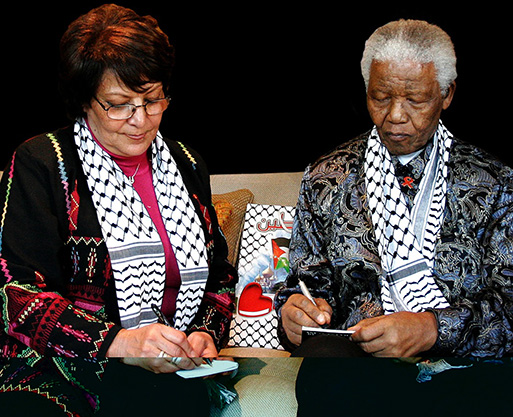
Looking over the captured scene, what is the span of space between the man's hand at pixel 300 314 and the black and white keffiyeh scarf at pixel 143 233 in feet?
1.00

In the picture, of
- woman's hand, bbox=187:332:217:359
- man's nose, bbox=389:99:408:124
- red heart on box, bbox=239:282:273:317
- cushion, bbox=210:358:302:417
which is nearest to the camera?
cushion, bbox=210:358:302:417

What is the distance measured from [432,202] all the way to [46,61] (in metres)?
2.10

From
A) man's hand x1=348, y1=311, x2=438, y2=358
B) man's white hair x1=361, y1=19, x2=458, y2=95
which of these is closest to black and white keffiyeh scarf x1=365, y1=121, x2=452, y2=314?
man's hand x1=348, y1=311, x2=438, y2=358

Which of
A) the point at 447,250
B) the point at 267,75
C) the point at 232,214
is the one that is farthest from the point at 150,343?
the point at 267,75

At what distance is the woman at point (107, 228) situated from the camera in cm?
216

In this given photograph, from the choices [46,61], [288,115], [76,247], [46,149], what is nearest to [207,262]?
[76,247]

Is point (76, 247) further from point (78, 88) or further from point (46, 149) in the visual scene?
point (78, 88)

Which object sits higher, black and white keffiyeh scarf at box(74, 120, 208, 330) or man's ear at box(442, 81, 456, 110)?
man's ear at box(442, 81, 456, 110)

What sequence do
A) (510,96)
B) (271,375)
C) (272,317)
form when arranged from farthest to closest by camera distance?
(510,96) → (272,317) → (271,375)

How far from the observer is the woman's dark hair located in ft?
7.33

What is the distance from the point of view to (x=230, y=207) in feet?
10.5

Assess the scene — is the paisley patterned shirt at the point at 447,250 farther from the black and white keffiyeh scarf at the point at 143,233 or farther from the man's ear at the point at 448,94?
the black and white keffiyeh scarf at the point at 143,233

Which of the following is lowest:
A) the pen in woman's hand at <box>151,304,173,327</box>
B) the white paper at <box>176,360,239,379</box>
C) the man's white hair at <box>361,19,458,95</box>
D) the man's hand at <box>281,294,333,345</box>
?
the man's hand at <box>281,294,333,345</box>

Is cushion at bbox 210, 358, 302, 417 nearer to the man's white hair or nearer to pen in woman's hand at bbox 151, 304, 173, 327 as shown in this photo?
pen in woman's hand at bbox 151, 304, 173, 327
